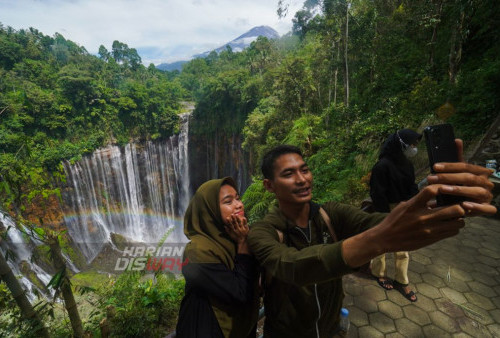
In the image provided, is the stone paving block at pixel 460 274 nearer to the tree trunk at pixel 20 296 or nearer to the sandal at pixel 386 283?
the sandal at pixel 386 283

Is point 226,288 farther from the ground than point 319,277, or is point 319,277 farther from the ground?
point 319,277

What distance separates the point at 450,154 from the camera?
73 cm

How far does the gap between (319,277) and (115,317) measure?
4.19 meters

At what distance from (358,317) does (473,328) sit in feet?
3.96

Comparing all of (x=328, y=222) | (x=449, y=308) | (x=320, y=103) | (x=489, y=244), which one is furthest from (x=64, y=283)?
(x=320, y=103)

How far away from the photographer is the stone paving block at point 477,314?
2.78 metres

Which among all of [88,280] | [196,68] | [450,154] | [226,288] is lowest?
[88,280]

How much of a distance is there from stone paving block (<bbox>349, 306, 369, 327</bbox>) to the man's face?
243cm

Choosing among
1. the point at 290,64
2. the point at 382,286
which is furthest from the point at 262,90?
the point at 382,286

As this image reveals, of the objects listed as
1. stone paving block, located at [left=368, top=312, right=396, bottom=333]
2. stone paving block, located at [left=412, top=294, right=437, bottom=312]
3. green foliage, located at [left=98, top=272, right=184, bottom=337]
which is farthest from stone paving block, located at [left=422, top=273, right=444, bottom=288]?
green foliage, located at [left=98, top=272, right=184, bottom=337]

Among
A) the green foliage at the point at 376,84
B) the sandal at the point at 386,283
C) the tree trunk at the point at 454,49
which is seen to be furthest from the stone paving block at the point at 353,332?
the tree trunk at the point at 454,49

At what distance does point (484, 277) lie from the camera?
3.47m

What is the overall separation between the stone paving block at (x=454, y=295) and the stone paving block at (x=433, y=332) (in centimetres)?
60

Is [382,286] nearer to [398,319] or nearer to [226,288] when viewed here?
[398,319]
